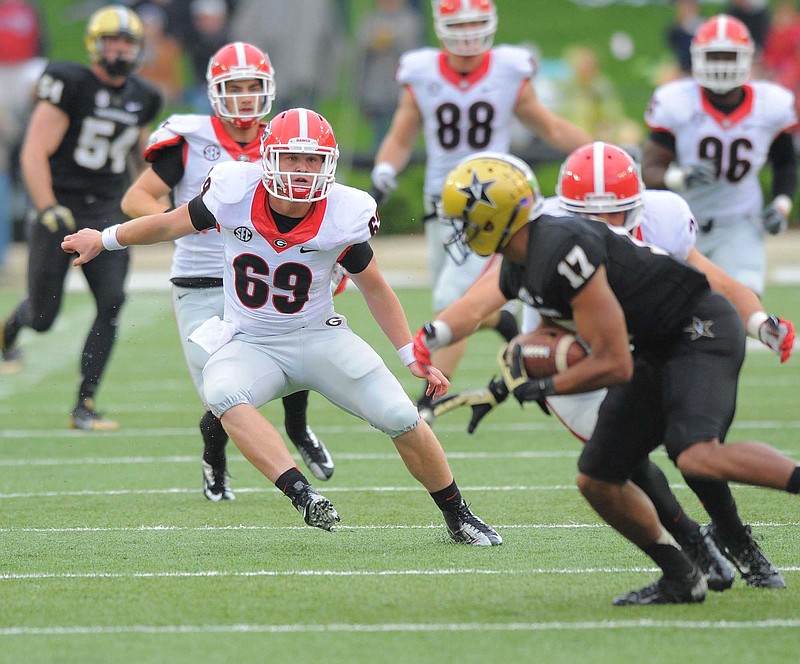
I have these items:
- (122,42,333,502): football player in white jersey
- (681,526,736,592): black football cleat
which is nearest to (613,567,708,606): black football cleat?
(681,526,736,592): black football cleat

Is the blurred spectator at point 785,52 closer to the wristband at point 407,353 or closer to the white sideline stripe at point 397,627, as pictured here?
the wristband at point 407,353

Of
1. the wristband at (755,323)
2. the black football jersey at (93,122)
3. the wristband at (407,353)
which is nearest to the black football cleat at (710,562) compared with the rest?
the wristband at (755,323)

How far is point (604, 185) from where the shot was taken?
4754mm

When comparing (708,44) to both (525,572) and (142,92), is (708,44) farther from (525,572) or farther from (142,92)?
(525,572)

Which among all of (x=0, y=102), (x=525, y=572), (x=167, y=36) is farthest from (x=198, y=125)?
(x=167, y=36)

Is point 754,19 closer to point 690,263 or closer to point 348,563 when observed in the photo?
point 690,263

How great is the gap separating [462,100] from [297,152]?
3.35m

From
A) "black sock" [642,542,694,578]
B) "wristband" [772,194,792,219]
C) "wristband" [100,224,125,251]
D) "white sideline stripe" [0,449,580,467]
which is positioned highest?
"wristband" [100,224,125,251]

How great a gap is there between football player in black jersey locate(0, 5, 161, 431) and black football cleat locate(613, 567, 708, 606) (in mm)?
4106

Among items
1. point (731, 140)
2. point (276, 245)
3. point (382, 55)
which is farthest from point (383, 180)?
point (382, 55)

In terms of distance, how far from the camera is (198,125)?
20.3 feet

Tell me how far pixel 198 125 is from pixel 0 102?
9600 millimetres

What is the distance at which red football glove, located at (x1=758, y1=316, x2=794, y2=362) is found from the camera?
480cm

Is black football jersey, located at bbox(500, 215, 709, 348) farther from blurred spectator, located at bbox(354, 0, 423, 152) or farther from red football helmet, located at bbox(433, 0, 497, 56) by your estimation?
blurred spectator, located at bbox(354, 0, 423, 152)
